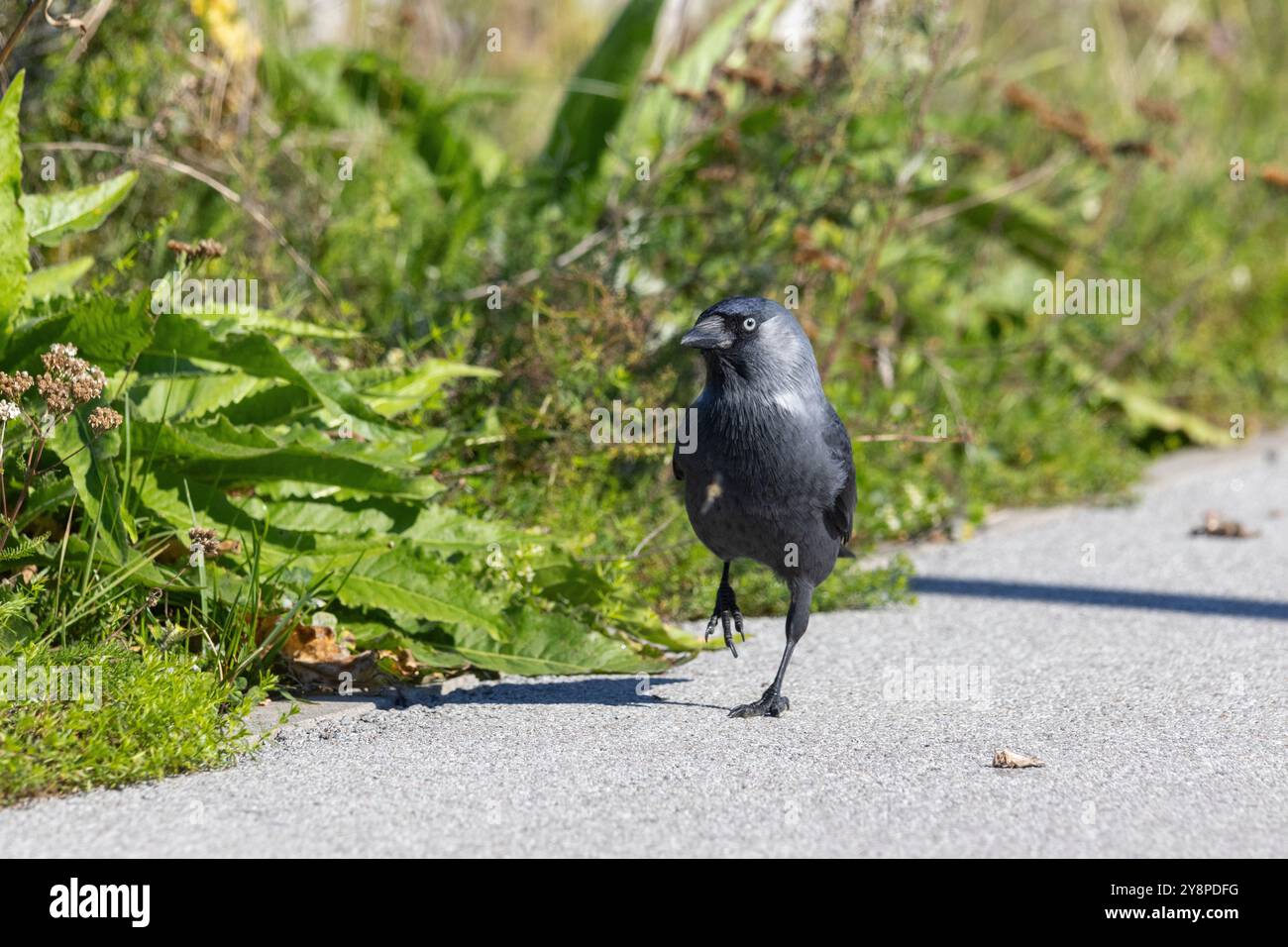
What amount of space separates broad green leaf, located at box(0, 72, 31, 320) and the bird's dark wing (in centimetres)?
231

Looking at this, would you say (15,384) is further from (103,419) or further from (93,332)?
(93,332)

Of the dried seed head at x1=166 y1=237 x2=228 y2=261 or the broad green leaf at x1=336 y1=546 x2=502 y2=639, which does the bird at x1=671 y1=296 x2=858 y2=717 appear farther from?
the dried seed head at x1=166 y1=237 x2=228 y2=261

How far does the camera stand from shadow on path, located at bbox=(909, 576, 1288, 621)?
19.1 ft

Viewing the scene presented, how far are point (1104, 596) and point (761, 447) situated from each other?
237 centimetres

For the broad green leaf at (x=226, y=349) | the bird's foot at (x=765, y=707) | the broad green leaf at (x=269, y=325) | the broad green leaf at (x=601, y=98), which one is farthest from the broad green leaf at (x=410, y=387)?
the broad green leaf at (x=601, y=98)

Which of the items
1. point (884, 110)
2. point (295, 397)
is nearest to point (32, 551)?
point (295, 397)

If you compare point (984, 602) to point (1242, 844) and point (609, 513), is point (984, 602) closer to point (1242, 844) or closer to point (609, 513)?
point (609, 513)

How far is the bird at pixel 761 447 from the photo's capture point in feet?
13.9

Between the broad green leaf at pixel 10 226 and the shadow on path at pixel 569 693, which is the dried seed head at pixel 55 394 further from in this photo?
the shadow on path at pixel 569 693

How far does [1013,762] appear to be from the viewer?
3910 millimetres

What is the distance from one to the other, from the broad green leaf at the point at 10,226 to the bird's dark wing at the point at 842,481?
7.58ft

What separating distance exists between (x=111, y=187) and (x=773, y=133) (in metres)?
3.04

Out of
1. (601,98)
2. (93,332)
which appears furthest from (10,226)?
(601,98)

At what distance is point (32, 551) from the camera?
13.4ft
